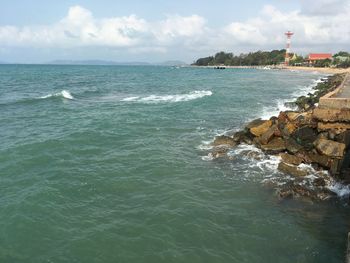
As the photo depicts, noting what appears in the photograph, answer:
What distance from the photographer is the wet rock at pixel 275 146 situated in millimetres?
17734

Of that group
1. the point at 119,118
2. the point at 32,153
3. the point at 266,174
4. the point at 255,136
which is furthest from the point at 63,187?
the point at 119,118

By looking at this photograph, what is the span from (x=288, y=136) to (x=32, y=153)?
1293 cm

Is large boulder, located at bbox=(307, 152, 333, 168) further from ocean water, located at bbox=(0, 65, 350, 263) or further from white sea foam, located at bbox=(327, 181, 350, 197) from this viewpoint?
ocean water, located at bbox=(0, 65, 350, 263)

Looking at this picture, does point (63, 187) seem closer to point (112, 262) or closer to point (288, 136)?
point (112, 262)

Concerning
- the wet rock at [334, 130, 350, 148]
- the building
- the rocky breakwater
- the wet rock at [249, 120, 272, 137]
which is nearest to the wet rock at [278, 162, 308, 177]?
the rocky breakwater

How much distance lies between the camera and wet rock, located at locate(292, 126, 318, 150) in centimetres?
1711

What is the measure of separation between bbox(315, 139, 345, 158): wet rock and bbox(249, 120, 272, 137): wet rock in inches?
146

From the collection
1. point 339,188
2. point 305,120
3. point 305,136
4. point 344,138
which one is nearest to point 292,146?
point 305,136

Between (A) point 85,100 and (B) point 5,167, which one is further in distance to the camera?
(A) point 85,100

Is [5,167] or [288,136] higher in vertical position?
[288,136]

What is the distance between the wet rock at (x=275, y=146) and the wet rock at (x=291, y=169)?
5.84 feet

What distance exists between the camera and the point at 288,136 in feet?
58.9

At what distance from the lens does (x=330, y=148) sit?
15.5 metres

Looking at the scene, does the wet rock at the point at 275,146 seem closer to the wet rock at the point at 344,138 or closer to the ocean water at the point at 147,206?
the ocean water at the point at 147,206
